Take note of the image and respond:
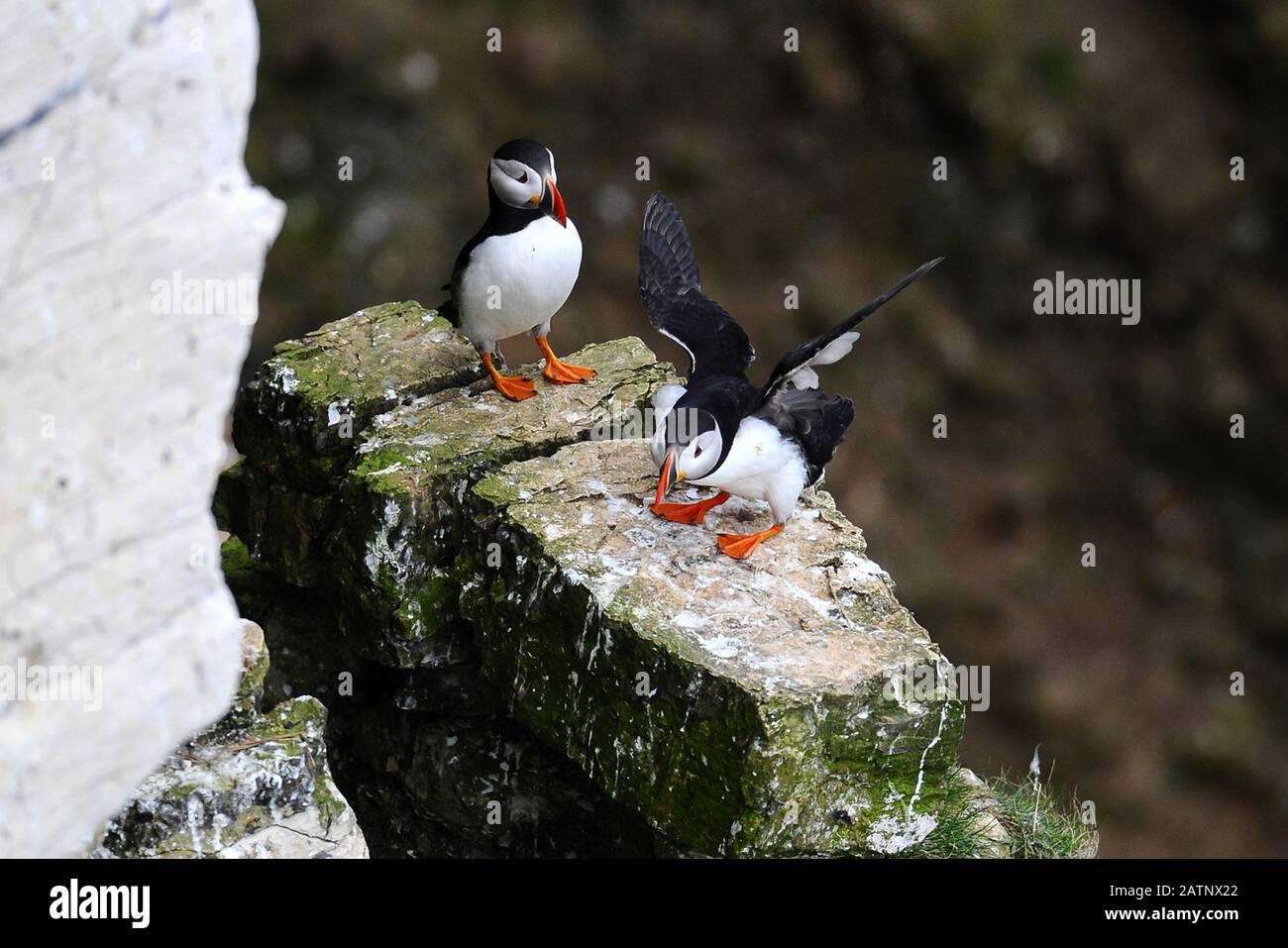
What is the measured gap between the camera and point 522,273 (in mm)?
5293

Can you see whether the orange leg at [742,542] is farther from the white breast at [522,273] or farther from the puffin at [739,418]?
the white breast at [522,273]

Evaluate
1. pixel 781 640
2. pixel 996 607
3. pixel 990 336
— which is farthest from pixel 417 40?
pixel 781 640

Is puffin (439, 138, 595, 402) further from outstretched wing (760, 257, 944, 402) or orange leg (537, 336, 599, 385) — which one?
outstretched wing (760, 257, 944, 402)

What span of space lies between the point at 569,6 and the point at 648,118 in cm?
118

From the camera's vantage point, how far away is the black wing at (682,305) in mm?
5070

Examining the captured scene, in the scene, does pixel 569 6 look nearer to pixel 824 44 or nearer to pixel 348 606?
pixel 824 44

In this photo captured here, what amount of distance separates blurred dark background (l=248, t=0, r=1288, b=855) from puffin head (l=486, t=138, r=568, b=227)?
7.58 m

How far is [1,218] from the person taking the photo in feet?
9.57

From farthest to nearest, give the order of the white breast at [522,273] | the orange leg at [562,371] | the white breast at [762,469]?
the orange leg at [562,371] → the white breast at [522,273] → the white breast at [762,469]

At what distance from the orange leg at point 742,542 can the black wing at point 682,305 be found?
0.53m

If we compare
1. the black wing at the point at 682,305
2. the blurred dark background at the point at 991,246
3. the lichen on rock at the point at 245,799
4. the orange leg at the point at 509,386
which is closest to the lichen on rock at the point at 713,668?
the black wing at the point at 682,305

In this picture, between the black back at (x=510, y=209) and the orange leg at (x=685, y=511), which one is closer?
the orange leg at (x=685, y=511)

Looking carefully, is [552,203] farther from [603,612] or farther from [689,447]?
[603,612]

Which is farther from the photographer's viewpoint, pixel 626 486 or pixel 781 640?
pixel 626 486
